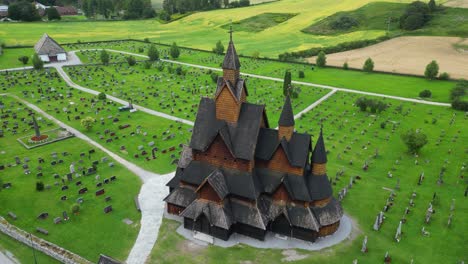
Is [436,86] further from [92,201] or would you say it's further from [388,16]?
[92,201]

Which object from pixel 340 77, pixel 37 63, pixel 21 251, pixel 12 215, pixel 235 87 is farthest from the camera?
pixel 340 77

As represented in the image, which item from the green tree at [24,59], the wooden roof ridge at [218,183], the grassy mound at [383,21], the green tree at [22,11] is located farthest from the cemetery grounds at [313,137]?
the green tree at [22,11]

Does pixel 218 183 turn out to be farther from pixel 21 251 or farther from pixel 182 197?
pixel 21 251

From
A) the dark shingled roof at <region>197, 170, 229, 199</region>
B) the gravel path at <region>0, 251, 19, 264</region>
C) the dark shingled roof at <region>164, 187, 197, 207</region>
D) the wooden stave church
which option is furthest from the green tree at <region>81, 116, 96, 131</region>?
the dark shingled roof at <region>197, 170, 229, 199</region>

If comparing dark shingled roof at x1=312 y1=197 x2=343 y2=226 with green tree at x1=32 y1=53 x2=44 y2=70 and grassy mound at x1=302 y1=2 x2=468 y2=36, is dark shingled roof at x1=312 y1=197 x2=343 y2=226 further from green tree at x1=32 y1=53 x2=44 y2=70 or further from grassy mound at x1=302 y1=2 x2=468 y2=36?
grassy mound at x1=302 y1=2 x2=468 y2=36

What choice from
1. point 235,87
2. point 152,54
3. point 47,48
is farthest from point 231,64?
point 47,48
